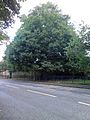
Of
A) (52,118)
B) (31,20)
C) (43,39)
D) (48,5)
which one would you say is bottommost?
(52,118)

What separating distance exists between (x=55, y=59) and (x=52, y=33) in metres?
4.49

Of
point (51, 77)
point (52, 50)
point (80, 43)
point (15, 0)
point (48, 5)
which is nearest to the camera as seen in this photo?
point (15, 0)

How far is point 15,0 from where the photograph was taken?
12297mm

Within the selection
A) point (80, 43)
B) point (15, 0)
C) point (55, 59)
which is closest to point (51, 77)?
point (55, 59)

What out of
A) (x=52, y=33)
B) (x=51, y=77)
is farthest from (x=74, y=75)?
(x=52, y=33)

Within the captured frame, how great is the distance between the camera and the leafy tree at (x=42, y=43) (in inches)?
1870

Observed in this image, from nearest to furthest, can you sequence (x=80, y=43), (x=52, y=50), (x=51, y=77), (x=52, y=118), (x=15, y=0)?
(x=52, y=118), (x=15, y=0), (x=80, y=43), (x=52, y=50), (x=51, y=77)

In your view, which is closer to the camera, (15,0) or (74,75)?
(15,0)

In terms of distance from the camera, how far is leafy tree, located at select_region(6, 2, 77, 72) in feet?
156

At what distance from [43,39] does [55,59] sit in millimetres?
4039

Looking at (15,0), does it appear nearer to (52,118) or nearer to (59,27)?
(52,118)

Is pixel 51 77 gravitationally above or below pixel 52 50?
below

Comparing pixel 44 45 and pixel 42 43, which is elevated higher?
pixel 42 43

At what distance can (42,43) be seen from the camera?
47.9m
